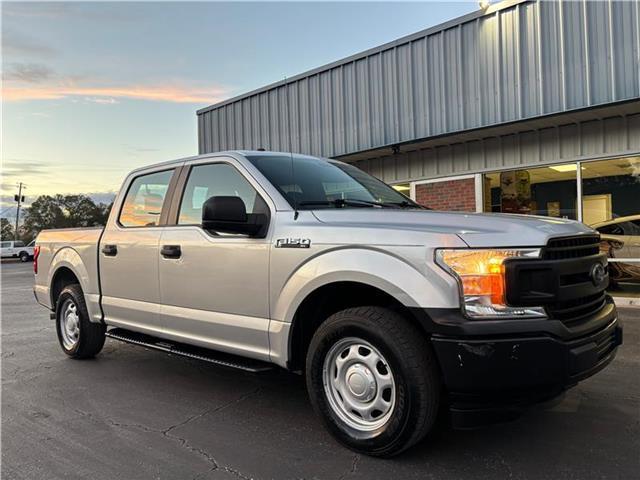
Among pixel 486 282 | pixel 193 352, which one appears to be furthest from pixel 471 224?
pixel 193 352

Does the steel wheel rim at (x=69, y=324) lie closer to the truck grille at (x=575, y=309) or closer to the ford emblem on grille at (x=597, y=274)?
the truck grille at (x=575, y=309)

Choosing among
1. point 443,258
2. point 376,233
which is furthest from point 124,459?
point 443,258

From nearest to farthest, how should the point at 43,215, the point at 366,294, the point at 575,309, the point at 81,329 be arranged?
the point at 575,309 < the point at 366,294 < the point at 81,329 < the point at 43,215

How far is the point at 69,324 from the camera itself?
597 cm

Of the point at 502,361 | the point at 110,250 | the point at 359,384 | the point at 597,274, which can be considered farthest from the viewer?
the point at 110,250

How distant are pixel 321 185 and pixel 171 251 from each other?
4.44 feet

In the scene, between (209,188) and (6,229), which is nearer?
(209,188)

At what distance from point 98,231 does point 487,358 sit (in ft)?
13.8

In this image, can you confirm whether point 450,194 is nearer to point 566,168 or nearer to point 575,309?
point 566,168

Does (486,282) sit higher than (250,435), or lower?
higher

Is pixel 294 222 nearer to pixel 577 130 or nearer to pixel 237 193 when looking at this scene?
pixel 237 193

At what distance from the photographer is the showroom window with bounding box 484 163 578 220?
916 centimetres

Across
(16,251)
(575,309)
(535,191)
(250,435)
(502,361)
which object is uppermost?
(535,191)

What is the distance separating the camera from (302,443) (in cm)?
347
